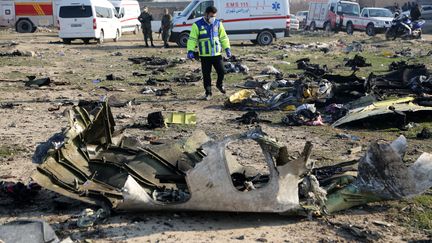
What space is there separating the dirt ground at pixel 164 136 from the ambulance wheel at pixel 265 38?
6857 mm

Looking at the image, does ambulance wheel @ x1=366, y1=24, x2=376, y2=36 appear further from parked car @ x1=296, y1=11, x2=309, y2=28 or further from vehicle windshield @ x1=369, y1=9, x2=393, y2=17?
parked car @ x1=296, y1=11, x2=309, y2=28

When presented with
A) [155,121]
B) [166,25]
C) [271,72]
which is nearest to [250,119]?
[155,121]

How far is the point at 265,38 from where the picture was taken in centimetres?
2388

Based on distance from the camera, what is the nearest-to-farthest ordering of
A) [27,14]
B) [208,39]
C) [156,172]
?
[156,172] → [208,39] → [27,14]

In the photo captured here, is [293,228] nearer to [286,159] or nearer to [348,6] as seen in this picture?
[286,159]

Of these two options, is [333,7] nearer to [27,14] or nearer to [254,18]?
A: [254,18]

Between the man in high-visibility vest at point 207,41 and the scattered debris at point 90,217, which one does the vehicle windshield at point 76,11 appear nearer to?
the man in high-visibility vest at point 207,41

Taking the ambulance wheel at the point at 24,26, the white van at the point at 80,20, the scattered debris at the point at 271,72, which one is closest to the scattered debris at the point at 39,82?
the scattered debris at the point at 271,72

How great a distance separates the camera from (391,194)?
450 cm

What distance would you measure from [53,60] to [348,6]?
21201 millimetres

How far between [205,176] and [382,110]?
4.52 m

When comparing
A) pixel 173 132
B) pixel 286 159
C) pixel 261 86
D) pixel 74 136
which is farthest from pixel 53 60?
pixel 286 159

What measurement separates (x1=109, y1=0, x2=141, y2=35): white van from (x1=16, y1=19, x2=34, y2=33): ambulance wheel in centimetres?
545

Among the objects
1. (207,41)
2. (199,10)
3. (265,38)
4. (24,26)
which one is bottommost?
(265,38)
